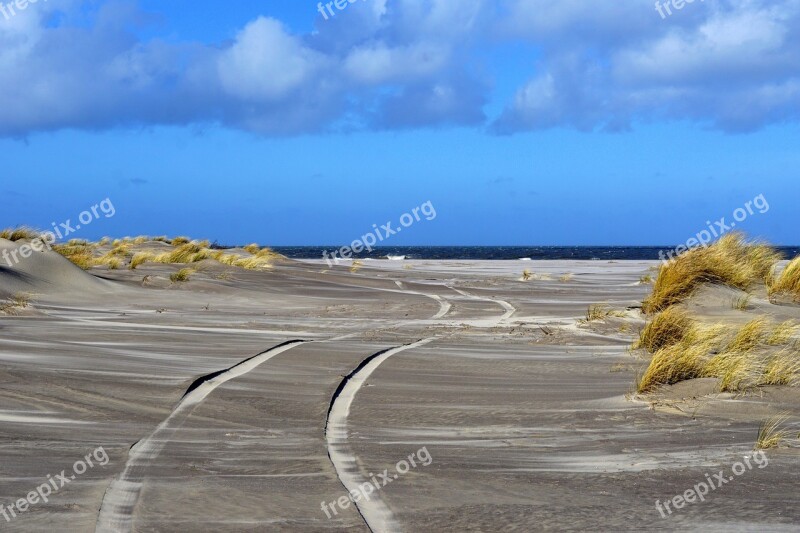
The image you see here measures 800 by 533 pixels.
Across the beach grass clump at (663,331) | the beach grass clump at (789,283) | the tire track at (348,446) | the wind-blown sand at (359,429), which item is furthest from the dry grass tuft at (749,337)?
the beach grass clump at (789,283)

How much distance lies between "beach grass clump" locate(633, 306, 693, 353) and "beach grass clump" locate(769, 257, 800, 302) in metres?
6.61

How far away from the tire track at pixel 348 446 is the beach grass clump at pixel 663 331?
119 inches

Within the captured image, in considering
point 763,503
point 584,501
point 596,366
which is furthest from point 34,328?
point 763,503

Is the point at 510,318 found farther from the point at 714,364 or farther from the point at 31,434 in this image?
the point at 31,434

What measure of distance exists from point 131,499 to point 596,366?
6102 mm

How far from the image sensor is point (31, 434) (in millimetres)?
6320

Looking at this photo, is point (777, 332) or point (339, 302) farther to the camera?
point (339, 302)

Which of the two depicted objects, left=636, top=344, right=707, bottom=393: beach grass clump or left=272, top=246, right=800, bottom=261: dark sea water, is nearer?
left=636, top=344, right=707, bottom=393: beach grass clump

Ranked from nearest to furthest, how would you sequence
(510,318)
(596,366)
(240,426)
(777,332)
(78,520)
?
1. (78,520)
2. (240,426)
3. (596,366)
4. (777,332)
5. (510,318)

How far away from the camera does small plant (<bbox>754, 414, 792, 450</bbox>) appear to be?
243 inches

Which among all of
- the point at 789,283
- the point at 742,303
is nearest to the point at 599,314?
the point at 742,303

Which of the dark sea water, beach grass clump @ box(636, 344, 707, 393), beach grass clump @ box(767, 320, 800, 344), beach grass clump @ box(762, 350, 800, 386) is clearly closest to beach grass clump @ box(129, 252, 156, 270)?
beach grass clump @ box(767, 320, 800, 344)

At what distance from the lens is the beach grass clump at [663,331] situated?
35.7 ft

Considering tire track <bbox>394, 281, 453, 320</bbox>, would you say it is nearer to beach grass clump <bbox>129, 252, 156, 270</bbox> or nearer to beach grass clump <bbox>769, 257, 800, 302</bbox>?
beach grass clump <bbox>769, 257, 800, 302</bbox>
